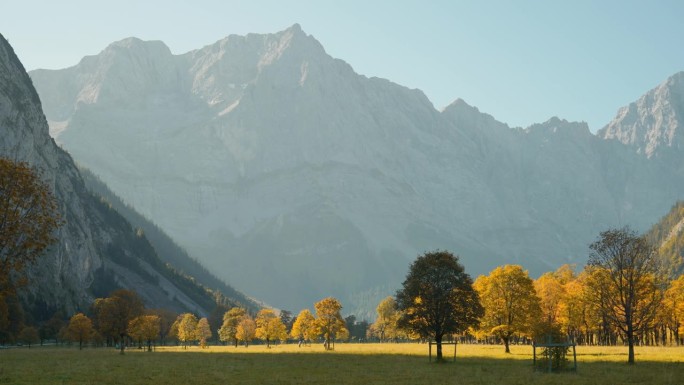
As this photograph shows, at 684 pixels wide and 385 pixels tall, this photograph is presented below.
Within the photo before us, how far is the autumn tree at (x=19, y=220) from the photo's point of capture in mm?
46500

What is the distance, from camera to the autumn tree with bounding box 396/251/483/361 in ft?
247

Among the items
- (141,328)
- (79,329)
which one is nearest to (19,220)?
(141,328)

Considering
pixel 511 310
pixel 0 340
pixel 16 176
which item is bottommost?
pixel 0 340

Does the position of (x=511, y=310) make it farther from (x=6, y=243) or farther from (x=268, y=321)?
(x=268, y=321)

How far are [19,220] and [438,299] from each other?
4686cm

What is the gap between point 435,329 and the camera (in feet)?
248

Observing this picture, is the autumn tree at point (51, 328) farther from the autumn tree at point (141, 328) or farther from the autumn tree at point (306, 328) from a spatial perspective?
the autumn tree at point (306, 328)

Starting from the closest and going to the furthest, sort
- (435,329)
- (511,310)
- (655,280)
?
(655,280)
(435,329)
(511,310)

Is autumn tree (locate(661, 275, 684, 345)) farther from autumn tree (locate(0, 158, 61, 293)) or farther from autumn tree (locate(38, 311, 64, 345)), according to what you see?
autumn tree (locate(38, 311, 64, 345))

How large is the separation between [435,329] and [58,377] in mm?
42544

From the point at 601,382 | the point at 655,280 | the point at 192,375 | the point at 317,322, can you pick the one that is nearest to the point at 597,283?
the point at 655,280

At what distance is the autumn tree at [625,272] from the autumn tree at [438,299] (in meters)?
15.1

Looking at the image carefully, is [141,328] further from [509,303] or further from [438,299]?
[438,299]

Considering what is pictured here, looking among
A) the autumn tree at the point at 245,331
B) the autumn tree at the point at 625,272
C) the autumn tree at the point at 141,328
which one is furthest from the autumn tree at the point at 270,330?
the autumn tree at the point at 625,272
